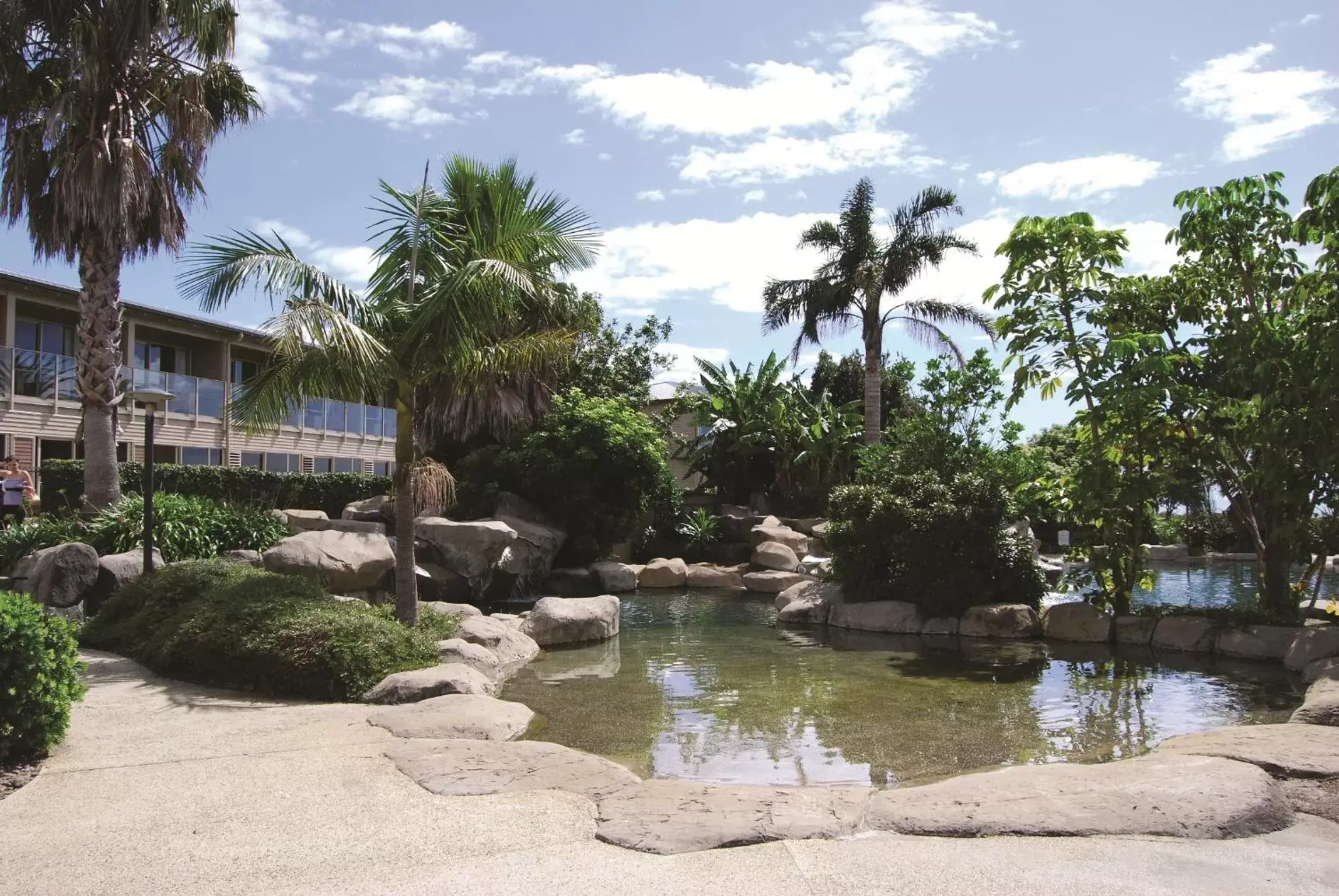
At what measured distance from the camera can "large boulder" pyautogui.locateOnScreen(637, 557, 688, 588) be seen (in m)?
22.4

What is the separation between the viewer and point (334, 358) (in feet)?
32.3

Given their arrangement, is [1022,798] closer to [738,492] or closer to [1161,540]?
[738,492]

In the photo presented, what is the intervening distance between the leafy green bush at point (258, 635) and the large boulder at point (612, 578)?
10317mm

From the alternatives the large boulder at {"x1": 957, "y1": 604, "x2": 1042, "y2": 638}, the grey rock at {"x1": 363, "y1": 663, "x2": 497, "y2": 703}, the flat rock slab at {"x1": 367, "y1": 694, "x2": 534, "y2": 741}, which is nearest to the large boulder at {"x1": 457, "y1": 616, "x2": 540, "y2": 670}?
the grey rock at {"x1": 363, "y1": 663, "x2": 497, "y2": 703}

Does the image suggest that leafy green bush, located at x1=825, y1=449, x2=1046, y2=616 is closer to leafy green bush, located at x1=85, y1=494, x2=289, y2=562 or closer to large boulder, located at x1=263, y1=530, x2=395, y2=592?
large boulder, located at x1=263, y1=530, x2=395, y2=592

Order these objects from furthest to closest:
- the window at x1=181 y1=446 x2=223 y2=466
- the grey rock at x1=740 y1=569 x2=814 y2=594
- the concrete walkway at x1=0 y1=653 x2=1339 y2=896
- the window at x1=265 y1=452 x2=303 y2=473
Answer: the window at x1=265 y1=452 x2=303 y2=473
the window at x1=181 y1=446 x2=223 y2=466
the grey rock at x1=740 y1=569 x2=814 y2=594
the concrete walkway at x1=0 y1=653 x2=1339 y2=896

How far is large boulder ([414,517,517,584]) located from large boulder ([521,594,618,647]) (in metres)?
4.23

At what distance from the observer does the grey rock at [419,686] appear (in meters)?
8.12

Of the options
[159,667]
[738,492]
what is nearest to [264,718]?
[159,667]

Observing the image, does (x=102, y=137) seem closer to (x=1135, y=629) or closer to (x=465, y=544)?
(x=465, y=544)

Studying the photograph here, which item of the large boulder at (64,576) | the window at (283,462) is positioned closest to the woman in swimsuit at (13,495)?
the large boulder at (64,576)

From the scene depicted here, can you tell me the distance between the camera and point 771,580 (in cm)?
2123

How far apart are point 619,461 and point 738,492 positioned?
10735 millimetres

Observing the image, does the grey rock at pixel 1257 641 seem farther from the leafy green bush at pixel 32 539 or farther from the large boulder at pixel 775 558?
the leafy green bush at pixel 32 539
